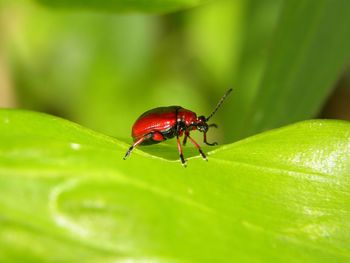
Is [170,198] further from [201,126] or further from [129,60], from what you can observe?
[129,60]

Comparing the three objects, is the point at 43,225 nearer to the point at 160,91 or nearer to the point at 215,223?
the point at 215,223

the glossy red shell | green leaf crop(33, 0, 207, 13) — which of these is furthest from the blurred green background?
green leaf crop(33, 0, 207, 13)

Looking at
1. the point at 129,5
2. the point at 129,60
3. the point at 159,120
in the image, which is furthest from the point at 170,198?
the point at 129,60

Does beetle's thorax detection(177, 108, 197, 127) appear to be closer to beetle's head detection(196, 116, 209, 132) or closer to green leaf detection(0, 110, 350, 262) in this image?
beetle's head detection(196, 116, 209, 132)

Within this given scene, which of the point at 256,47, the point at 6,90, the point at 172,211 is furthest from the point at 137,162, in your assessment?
the point at 6,90

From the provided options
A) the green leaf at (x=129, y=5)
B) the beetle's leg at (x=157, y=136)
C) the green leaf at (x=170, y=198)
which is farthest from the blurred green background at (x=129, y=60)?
the green leaf at (x=170, y=198)
